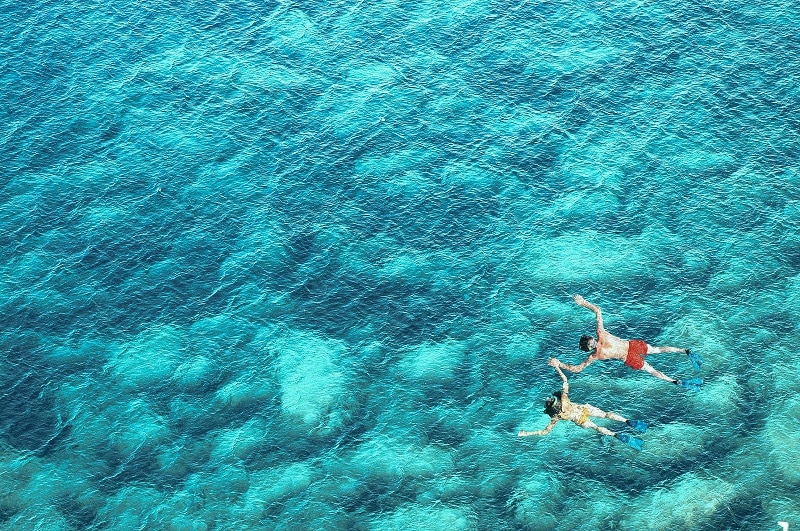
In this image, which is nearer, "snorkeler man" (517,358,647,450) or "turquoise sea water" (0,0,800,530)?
"snorkeler man" (517,358,647,450)

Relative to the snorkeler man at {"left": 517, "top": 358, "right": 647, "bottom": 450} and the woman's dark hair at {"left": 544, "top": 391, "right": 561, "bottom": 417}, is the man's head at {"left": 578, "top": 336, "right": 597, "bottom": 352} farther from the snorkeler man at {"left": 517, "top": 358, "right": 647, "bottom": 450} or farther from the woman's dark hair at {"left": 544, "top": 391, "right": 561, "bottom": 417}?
the woman's dark hair at {"left": 544, "top": 391, "right": 561, "bottom": 417}

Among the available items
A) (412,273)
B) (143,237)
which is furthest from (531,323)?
(143,237)

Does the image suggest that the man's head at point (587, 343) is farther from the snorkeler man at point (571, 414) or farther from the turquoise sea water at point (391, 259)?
the turquoise sea water at point (391, 259)

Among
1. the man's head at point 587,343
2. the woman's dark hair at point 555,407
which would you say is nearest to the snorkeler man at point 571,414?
the woman's dark hair at point 555,407

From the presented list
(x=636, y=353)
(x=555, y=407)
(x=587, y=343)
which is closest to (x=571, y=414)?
(x=555, y=407)

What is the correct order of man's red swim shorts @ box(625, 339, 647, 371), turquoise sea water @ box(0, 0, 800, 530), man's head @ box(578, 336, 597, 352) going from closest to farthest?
man's head @ box(578, 336, 597, 352) < man's red swim shorts @ box(625, 339, 647, 371) < turquoise sea water @ box(0, 0, 800, 530)

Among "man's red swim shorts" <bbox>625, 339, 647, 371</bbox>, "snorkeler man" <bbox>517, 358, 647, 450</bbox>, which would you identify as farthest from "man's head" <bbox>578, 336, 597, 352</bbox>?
"man's red swim shorts" <bbox>625, 339, 647, 371</bbox>

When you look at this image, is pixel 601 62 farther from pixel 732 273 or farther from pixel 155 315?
pixel 155 315
